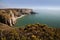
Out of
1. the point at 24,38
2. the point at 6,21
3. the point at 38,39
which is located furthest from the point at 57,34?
the point at 6,21

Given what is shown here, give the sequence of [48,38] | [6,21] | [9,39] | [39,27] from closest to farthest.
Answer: [9,39]
[48,38]
[39,27]
[6,21]

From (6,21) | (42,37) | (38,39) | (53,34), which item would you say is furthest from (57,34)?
(6,21)

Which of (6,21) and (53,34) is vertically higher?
(53,34)

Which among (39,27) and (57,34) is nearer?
(57,34)

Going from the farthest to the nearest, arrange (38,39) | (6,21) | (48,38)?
(6,21), (48,38), (38,39)

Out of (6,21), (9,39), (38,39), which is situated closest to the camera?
(9,39)

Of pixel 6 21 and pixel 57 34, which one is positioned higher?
pixel 57 34

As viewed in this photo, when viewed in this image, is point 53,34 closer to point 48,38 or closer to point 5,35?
point 48,38

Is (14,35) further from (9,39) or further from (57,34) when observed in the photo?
(57,34)

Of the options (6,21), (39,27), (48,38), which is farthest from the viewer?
(6,21)
